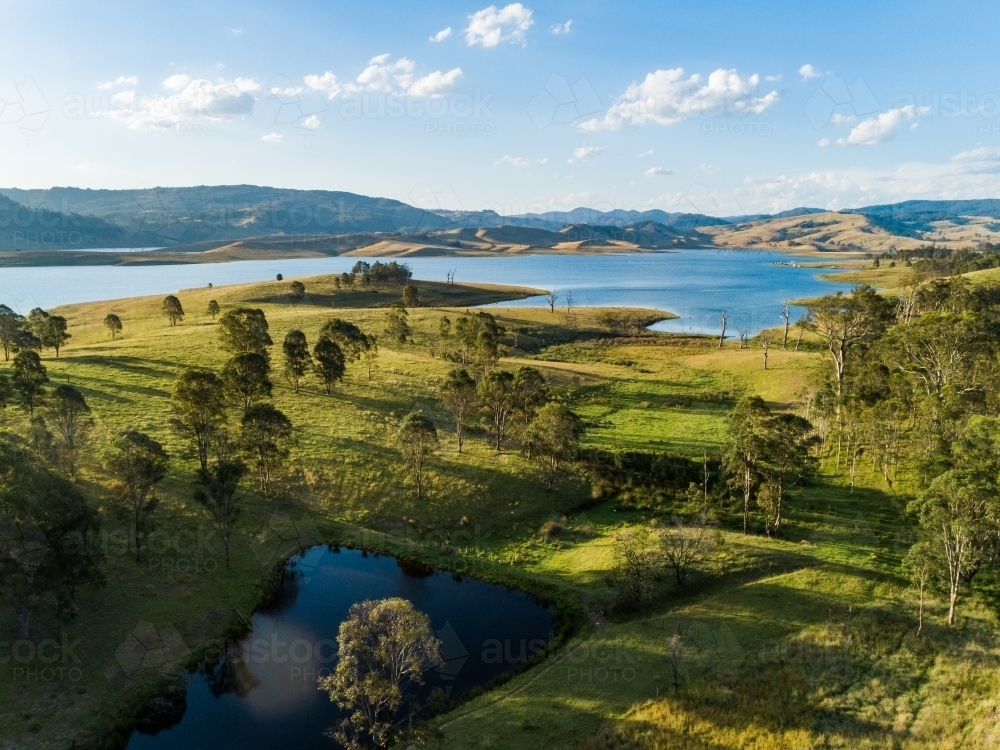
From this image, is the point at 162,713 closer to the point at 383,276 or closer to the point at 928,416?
the point at 928,416

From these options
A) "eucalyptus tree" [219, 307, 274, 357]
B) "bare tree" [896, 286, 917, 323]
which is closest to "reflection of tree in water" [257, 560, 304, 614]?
"eucalyptus tree" [219, 307, 274, 357]

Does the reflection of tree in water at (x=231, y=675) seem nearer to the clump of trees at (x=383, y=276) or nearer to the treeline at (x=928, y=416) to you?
the treeline at (x=928, y=416)

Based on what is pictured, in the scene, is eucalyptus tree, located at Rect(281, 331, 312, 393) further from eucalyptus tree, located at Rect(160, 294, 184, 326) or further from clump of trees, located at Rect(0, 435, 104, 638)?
eucalyptus tree, located at Rect(160, 294, 184, 326)

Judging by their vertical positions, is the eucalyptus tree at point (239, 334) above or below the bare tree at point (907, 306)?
below

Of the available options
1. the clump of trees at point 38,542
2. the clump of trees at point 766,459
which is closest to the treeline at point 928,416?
the clump of trees at point 766,459

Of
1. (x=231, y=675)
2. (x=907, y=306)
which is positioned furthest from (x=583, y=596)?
(x=907, y=306)
